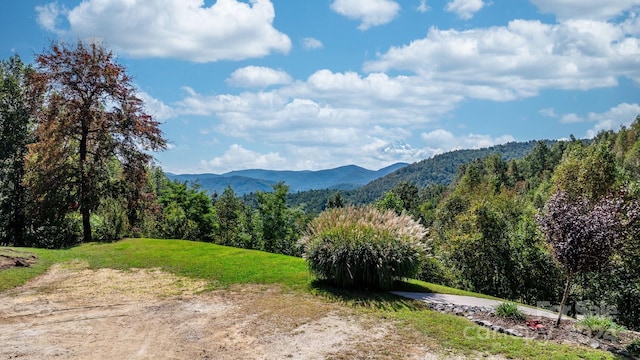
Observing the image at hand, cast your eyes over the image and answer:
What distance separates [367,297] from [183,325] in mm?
4924

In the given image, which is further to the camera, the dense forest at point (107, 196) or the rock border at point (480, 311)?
the dense forest at point (107, 196)

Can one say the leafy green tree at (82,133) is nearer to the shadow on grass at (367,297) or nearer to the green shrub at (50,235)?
the green shrub at (50,235)

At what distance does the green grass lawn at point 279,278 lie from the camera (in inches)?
346

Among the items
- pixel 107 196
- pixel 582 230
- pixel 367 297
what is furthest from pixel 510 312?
pixel 107 196

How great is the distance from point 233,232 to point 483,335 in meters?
33.7

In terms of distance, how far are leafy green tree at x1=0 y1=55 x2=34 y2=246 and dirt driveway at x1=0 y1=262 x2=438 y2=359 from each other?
1476 centimetres

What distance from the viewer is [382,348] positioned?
8750 millimetres

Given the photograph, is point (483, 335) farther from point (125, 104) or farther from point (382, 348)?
point (125, 104)

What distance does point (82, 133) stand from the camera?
2350cm

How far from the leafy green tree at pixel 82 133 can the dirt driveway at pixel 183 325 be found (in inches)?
392

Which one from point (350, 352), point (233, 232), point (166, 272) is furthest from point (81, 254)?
point (233, 232)

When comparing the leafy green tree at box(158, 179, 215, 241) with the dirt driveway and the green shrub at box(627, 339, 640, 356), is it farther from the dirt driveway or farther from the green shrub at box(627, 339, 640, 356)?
the green shrub at box(627, 339, 640, 356)

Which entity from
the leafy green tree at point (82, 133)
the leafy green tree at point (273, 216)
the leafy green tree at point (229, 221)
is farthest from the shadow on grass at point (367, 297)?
the leafy green tree at point (229, 221)

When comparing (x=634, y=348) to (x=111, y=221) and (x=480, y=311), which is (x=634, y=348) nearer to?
(x=480, y=311)
